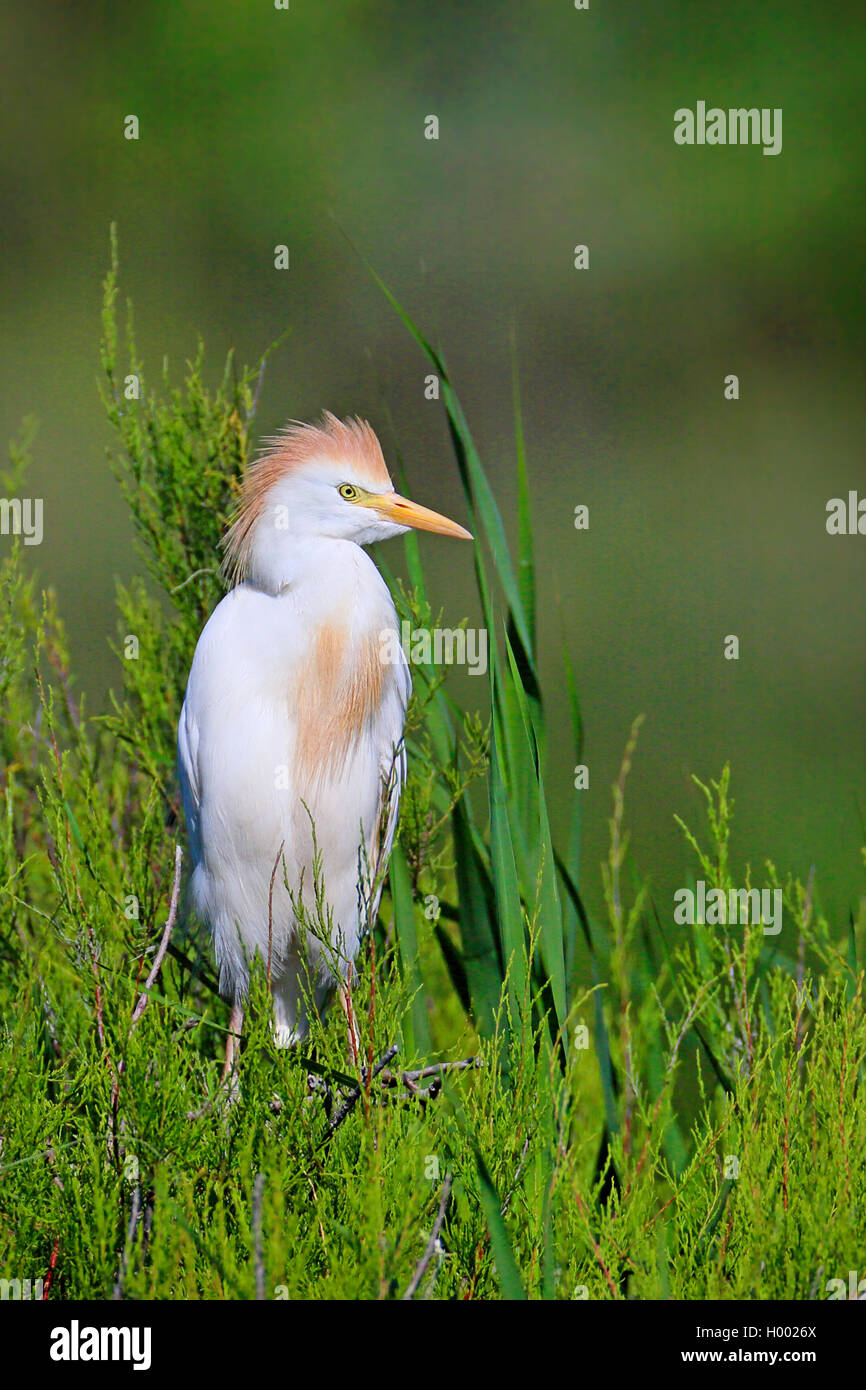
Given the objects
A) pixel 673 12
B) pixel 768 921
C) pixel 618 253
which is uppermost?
pixel 673 12

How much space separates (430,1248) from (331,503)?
87 centimetres

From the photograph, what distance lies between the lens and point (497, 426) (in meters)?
3.72

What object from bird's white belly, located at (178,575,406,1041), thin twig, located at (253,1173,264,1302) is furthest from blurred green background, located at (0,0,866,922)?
thin twig, located at (253,1173,264,1302)

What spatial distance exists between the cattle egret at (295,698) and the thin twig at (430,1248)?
0.39 m

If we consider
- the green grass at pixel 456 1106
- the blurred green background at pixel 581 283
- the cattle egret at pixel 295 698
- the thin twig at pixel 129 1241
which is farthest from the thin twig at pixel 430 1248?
the blurred green background at pixel 581 283

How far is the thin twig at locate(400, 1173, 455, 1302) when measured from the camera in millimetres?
927

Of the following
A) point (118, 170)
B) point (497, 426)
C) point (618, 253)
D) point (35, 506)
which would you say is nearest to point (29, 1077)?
point (35, 506)

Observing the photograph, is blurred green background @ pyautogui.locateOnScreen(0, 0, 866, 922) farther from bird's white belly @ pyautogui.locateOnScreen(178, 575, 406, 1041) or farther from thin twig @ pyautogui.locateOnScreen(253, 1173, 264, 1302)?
thin twig @ pyautogui.locateOnScreen(253, 1173, 264, 1302)

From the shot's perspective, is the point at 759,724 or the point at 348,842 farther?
the point at 759,724

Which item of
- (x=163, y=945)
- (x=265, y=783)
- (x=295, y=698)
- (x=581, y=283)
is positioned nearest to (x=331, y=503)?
(x=295, y=698)

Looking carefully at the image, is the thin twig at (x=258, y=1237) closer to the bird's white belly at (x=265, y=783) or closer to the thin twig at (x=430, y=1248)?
the thin twig at (x=430, y=1248)

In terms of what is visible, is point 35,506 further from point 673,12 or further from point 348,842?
point 673,12
